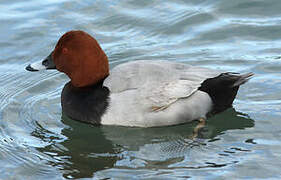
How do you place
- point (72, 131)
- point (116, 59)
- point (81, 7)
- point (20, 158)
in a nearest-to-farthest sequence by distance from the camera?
point (20, 158) < point (72, 131) < point (116, 59) < point (81, 7)

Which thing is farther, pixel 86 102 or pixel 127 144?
pixel 86 102

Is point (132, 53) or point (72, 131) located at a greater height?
point (132, 53)

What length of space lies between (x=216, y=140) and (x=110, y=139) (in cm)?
112

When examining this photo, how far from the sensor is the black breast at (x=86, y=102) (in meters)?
6.36

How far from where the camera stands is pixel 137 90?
20.6 feet

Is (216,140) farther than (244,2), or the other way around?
(244,2)

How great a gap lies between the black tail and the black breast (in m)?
1.06

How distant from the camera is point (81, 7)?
10016 mm

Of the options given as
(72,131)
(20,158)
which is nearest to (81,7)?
(72,131)

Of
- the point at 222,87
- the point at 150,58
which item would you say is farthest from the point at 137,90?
the point at 150,58

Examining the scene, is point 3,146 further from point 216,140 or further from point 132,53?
point 132,53

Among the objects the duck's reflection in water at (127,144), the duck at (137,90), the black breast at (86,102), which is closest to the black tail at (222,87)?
the duck at (137,90)

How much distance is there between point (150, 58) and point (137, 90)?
6.77ft

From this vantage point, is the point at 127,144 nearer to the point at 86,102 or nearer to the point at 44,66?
the point at 86,102
